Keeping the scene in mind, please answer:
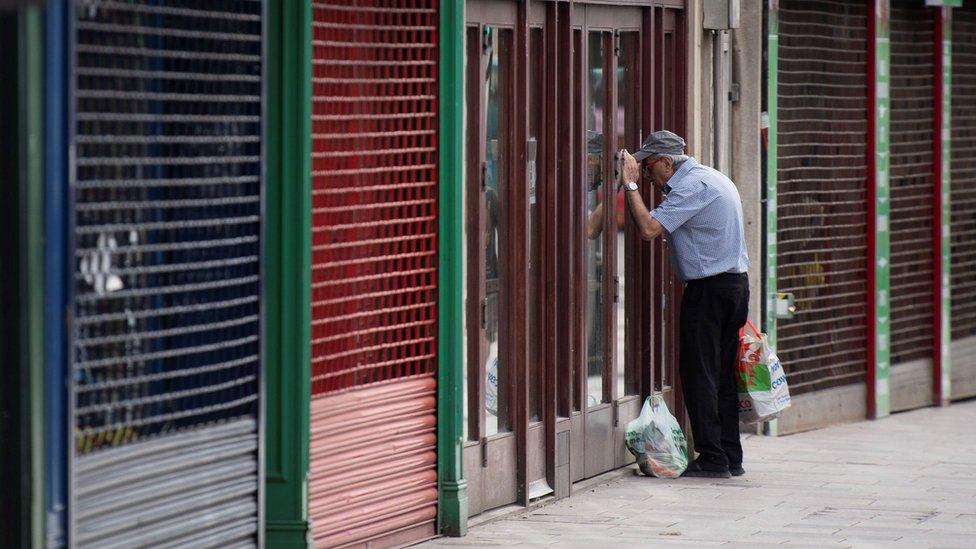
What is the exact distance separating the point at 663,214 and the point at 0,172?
4.70m

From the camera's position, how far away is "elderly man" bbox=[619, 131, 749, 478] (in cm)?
970

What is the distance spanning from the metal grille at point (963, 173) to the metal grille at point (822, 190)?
1.43 metres

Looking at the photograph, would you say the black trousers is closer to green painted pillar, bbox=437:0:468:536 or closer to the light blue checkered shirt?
the light blue checkered shirt

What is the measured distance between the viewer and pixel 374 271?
310 inches

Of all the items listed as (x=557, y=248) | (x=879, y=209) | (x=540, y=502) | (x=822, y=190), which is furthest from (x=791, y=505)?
(x=879, y=209)

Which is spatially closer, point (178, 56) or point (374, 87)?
point (178, 56)

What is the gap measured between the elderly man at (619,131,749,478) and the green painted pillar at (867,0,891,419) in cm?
279

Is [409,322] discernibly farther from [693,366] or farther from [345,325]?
[693,366]

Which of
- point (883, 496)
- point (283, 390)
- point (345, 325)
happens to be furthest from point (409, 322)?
point (883, 496)

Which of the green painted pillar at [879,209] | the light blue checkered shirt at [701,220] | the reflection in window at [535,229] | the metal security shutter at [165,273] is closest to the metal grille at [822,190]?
the green painted pillar at [879,209]

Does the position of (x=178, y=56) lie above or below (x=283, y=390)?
above

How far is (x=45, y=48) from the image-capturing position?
556 cm

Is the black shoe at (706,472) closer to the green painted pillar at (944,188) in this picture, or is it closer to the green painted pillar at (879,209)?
the green painted pillar at (879,209)

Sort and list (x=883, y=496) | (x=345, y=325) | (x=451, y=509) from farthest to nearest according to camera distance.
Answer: (x=883, y=496) < (x=451, y=509) < (x=345, y=325)
